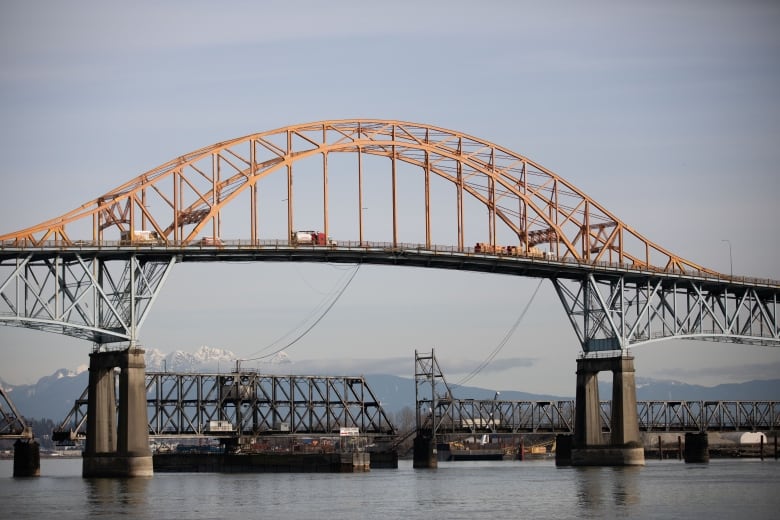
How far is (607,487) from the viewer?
104688mm

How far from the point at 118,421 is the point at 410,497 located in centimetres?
3145

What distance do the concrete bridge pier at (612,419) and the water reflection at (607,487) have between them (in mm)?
2257

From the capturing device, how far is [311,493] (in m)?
103

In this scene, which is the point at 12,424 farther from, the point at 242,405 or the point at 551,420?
the point at 551,420

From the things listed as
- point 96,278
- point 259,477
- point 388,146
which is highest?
point 388,146

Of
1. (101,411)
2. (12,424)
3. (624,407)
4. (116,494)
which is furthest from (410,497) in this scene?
(624,407)

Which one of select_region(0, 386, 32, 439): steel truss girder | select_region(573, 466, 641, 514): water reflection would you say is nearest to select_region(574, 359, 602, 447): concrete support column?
select_region(573, 466, 641, 514): water reflection

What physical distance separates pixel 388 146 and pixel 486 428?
51405 mm

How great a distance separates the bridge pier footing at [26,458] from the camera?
137000 mm

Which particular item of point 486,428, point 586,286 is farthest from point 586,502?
point 486,428

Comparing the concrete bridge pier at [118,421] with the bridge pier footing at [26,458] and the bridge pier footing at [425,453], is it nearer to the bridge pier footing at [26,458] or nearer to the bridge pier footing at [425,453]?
the bridge pier footing at [26,458]

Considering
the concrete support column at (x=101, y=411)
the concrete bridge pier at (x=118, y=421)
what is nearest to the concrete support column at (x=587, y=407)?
the concrete bridge pier at (x=118, y=421)

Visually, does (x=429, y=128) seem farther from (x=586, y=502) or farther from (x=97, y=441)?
(x=586, y=502)

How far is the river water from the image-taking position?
81.8 m
